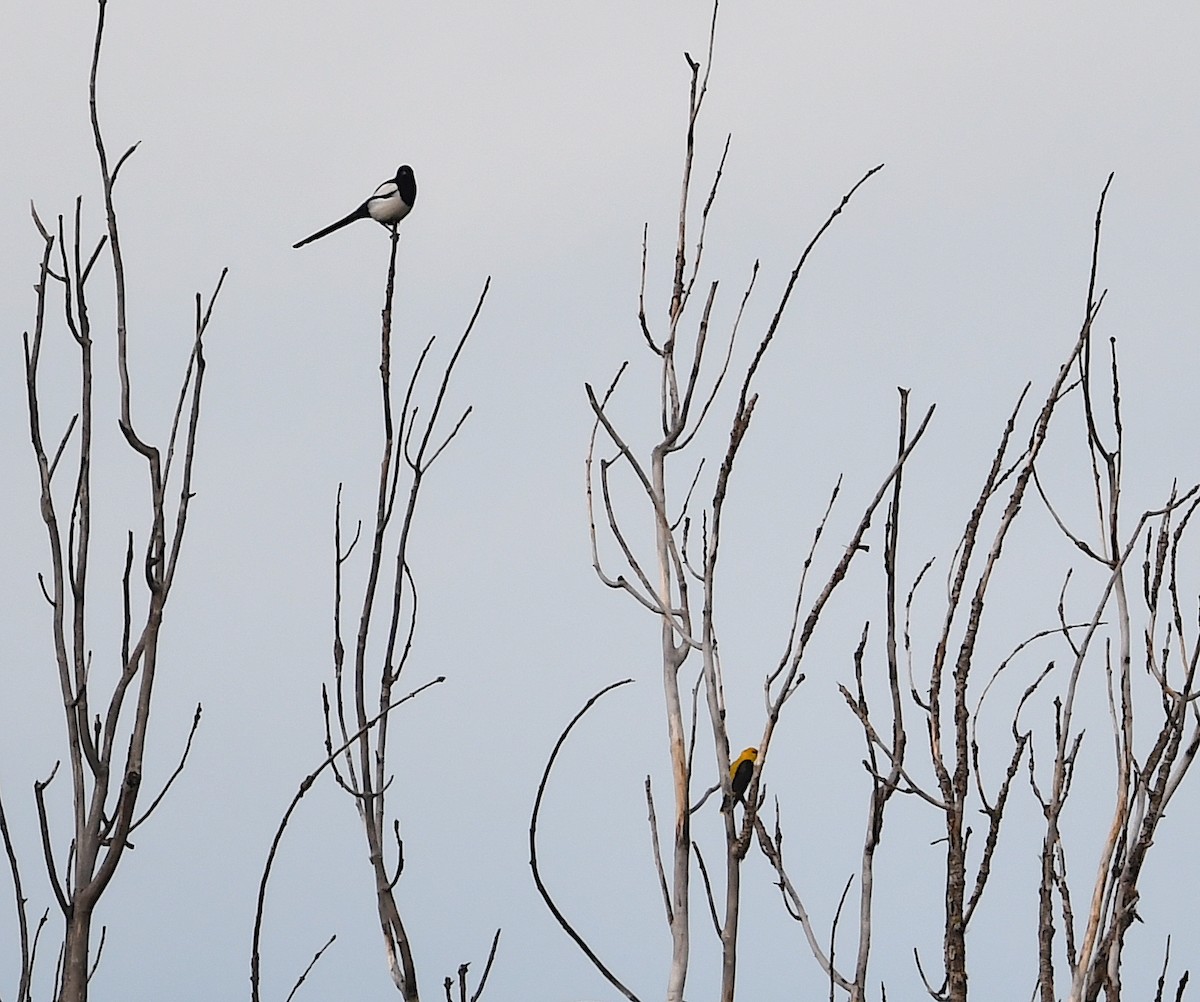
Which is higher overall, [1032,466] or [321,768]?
[1032,466]

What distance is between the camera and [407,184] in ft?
28.5

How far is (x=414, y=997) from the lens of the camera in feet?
6.35

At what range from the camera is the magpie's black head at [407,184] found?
855 cm

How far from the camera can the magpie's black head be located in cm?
855

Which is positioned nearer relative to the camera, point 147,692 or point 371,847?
point 147,692

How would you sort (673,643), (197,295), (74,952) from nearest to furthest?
(74,952), (673,643), (197,295)

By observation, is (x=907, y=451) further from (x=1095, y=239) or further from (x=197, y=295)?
(x=197, y=295)

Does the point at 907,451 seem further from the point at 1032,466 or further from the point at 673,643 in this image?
the point at 673,643

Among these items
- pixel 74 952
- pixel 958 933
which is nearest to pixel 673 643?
pixel 958 933

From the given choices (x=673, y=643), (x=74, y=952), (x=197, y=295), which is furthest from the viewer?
(x=197, y=295)

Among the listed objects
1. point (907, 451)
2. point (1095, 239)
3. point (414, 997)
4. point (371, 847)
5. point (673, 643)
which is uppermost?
point (1095, 239)

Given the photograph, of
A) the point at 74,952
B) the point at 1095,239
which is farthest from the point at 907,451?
the point at 74,952

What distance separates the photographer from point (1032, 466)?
1.95 m

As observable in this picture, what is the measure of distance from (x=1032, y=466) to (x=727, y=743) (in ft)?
1.92
